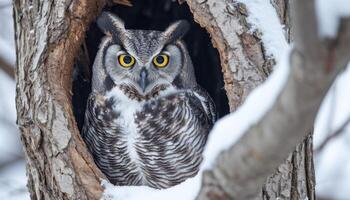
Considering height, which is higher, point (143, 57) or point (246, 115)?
point (143, 57)

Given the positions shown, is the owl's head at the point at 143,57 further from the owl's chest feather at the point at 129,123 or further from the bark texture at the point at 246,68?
the bark texture at the point at 246,68

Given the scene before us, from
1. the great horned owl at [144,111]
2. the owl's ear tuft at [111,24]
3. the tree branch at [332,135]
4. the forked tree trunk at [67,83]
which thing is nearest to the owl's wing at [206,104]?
the great horned owl at [144,111]

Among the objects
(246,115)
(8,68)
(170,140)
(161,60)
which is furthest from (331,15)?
(8,68)

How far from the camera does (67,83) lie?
3.21m

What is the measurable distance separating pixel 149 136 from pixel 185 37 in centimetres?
118

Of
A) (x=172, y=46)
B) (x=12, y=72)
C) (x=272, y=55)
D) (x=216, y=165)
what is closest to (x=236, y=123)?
(x=216, y=165)

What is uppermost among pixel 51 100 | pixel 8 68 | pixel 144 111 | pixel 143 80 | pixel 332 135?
pixel 332 135

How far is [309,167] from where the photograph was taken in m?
2.96

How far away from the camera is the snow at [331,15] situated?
148cm

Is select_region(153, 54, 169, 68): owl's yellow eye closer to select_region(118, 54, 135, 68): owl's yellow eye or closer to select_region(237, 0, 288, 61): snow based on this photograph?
select_region(118, 54, 135, 68): owl's yellow eye

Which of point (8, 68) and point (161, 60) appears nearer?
point (161, 60)

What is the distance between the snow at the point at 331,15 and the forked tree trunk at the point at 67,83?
4.43ft

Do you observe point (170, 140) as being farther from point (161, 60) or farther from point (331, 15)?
point (331, 15)

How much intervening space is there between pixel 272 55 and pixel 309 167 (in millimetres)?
473
